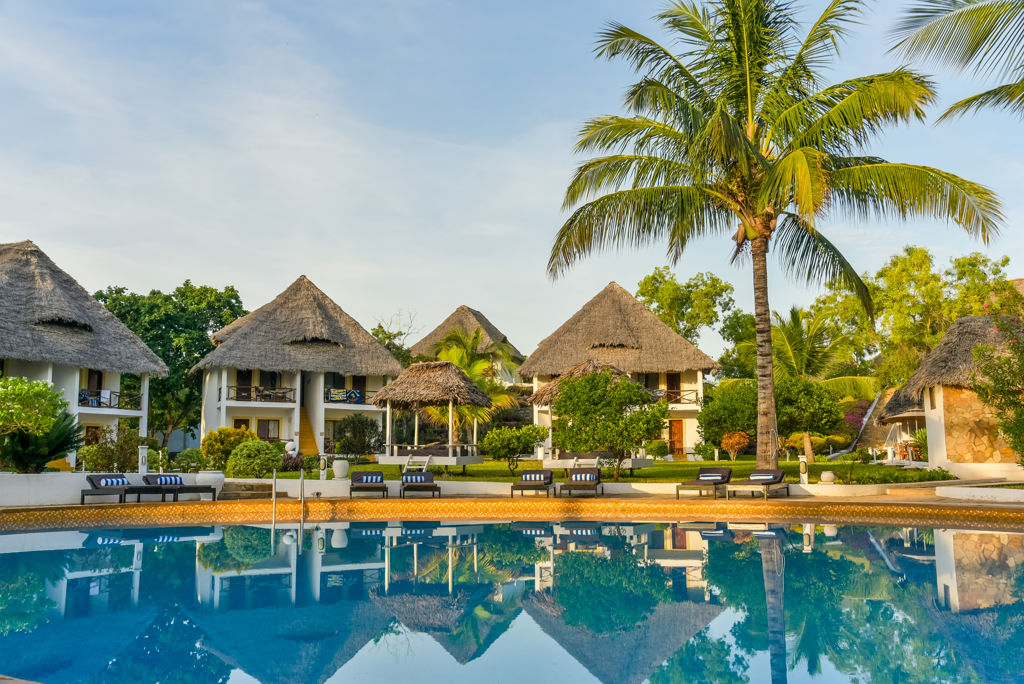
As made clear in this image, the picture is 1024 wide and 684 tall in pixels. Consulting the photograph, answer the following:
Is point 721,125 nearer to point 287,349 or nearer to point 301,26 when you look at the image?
point 301,26

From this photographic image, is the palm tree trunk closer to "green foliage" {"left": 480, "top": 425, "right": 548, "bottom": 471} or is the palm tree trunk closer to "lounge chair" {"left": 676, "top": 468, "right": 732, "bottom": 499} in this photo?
"lounge chair" {"left": 676, "top": 468, "right": 732, "bottom": 499}

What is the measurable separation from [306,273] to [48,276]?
9.78 meters

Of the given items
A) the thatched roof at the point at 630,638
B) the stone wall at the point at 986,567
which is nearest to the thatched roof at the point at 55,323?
the thatched roof at the point at 630,638

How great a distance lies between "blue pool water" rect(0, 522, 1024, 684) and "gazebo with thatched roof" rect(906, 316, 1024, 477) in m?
8.62

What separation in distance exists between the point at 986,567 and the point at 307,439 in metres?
23.9

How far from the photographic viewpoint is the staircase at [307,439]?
94.4ft

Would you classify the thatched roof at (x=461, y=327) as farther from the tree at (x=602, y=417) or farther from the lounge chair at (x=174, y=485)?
the lounge chair at (x=174, y=485)

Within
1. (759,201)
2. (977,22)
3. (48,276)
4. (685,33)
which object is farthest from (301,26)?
(48,276)

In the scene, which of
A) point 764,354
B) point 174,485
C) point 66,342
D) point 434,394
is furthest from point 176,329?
point 764,354

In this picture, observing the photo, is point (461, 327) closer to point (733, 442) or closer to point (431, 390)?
point (733, 442)

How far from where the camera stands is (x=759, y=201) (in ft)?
43.3

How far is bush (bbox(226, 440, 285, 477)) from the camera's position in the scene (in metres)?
17.4

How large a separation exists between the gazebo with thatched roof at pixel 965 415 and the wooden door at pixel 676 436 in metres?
11.1

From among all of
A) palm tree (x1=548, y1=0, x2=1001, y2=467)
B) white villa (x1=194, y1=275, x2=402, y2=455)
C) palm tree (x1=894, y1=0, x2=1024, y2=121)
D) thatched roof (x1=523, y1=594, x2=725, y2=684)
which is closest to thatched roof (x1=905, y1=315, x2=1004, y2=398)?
palm tree (x1=548, y1=0, x2=1001, y2=467)
